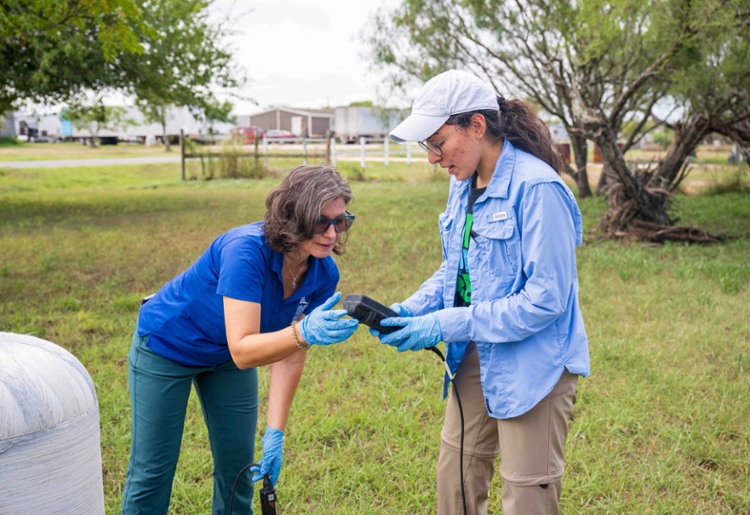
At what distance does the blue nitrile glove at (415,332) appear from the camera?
223cm

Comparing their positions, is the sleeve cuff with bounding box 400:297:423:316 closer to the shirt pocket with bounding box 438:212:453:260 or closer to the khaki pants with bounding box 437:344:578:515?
the shirt pocket with bounding box 438:212:453:260

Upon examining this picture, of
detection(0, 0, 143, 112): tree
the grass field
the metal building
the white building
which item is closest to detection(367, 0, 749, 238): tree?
the grass field

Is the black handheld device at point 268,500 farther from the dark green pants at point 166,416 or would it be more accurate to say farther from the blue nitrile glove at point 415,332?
the blue nitrile glove at point 415,332

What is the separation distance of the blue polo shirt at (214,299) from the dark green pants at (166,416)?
0.08 m

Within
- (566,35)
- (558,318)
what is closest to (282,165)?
(566,35)

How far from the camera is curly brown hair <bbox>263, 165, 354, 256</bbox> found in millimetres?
2309

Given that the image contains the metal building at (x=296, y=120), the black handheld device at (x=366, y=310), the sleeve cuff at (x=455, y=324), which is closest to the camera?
the sleeve cuff at (x=455, y=324)

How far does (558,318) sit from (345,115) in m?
57.6

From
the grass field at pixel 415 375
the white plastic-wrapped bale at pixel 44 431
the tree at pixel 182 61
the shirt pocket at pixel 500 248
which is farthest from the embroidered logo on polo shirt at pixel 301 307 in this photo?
the tree at pixel 182 61

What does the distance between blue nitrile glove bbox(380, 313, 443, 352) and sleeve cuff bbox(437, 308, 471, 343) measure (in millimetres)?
22

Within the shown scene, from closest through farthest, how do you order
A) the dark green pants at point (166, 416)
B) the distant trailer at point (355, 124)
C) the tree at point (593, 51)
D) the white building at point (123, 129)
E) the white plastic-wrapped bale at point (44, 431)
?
the white plastic-wrapped bale at point (44, 431) → the dark green pants at point (166, 416) → the tree at point (593, 51) → the white building at point (123, 129) → the distant trailer at point (355, 124)

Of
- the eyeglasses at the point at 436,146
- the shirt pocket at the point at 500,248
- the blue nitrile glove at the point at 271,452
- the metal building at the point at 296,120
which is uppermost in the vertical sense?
the metal building at the point at 296,120

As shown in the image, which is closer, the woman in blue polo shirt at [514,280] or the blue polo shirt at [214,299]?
the woman in blue polo shirt at [514,280]

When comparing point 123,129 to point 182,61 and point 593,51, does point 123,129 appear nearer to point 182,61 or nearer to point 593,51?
point 182,61
